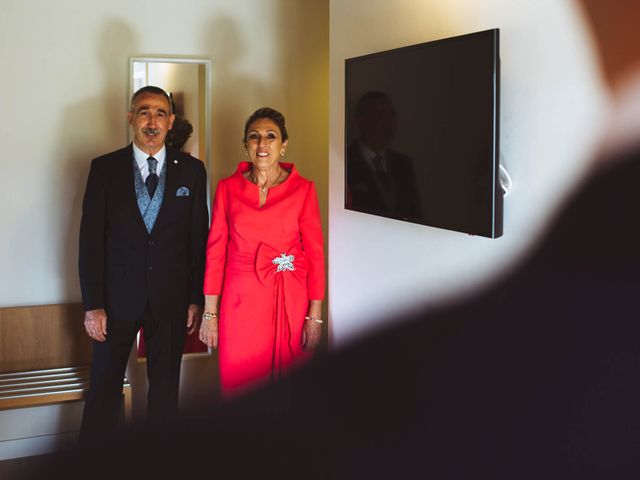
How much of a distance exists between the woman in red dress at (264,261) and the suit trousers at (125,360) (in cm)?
21

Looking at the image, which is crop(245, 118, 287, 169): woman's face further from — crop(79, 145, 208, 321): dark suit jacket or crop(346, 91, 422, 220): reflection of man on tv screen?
crop(346, 91, 422, 220): reflection of man on tv screen

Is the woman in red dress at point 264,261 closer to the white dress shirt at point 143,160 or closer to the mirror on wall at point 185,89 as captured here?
the white dress shirt at point 143,160

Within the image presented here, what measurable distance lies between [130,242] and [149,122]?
1.10ft

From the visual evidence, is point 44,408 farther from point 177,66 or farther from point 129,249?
point 177,66

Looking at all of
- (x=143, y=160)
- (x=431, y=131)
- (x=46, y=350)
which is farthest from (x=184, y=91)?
(x=431, y=131)

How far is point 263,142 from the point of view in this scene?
1.72 metres

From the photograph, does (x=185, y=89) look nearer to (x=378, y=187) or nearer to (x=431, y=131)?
(x=378, y=187)

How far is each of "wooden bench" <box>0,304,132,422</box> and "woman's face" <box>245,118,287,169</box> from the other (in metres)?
0.83

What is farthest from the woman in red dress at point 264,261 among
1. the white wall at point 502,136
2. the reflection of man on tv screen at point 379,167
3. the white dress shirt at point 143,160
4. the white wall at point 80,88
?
the white wall at point 80,88

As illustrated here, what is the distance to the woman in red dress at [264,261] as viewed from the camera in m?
1.68

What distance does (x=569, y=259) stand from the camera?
592mm

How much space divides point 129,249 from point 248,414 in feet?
5.23

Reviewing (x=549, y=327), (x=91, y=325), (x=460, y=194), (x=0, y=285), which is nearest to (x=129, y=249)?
(x=91, y=325)

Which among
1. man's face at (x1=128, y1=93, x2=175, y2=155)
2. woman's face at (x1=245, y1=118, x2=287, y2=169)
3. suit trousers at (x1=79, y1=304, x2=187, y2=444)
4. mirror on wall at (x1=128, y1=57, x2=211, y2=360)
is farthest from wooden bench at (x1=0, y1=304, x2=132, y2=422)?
woman's face at (x1=245, y1=118, x2=287, y2=169)
